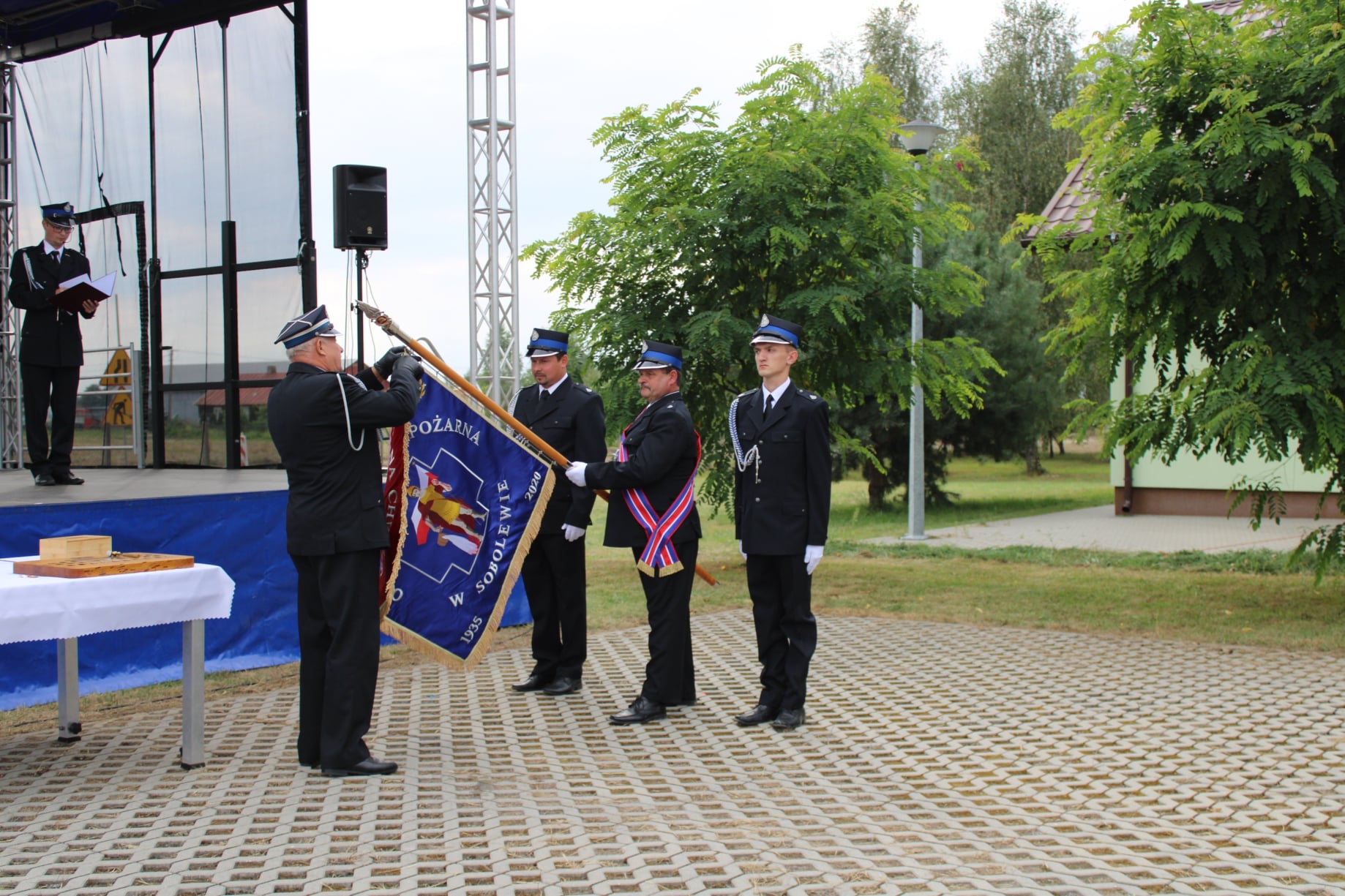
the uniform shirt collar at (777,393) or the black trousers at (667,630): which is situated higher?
the uniform shirt collar at (777,393)

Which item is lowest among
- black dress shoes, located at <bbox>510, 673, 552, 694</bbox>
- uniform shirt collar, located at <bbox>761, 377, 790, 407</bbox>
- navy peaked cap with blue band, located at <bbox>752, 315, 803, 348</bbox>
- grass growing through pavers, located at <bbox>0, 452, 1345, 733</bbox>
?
grass growing through pavers, located at <bbox>0, 452, 1345, 733</bbox>

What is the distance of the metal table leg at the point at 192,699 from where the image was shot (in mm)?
5039

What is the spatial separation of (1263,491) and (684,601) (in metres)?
5.40

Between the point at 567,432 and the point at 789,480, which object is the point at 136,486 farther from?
the point at 789,480

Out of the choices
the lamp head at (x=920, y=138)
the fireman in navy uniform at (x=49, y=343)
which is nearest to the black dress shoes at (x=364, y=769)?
the fireman in navy uniform at (x=49, y=343)

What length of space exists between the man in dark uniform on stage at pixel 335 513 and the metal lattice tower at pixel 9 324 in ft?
25.1

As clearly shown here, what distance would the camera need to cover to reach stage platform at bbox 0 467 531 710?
649 cm

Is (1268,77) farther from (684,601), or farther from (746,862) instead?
(746,862)

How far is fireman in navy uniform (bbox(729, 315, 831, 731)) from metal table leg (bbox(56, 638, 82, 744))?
3150 mm

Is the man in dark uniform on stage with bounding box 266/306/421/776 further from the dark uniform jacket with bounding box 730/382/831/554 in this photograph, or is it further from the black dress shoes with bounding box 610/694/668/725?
the dark uniform jacket with bounding box 730/382/831/554

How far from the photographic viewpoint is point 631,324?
33.0 ft

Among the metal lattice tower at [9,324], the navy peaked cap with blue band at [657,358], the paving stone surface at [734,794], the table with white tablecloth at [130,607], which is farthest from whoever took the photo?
the metal lattice tower at [9,324]

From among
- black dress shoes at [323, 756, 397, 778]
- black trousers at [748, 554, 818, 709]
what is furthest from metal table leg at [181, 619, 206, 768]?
black trousers at [748, 554, 818, 709]

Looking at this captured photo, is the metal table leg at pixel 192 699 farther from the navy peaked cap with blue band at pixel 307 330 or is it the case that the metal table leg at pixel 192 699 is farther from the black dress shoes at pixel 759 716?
the black dress shoes at pixel 759 716
